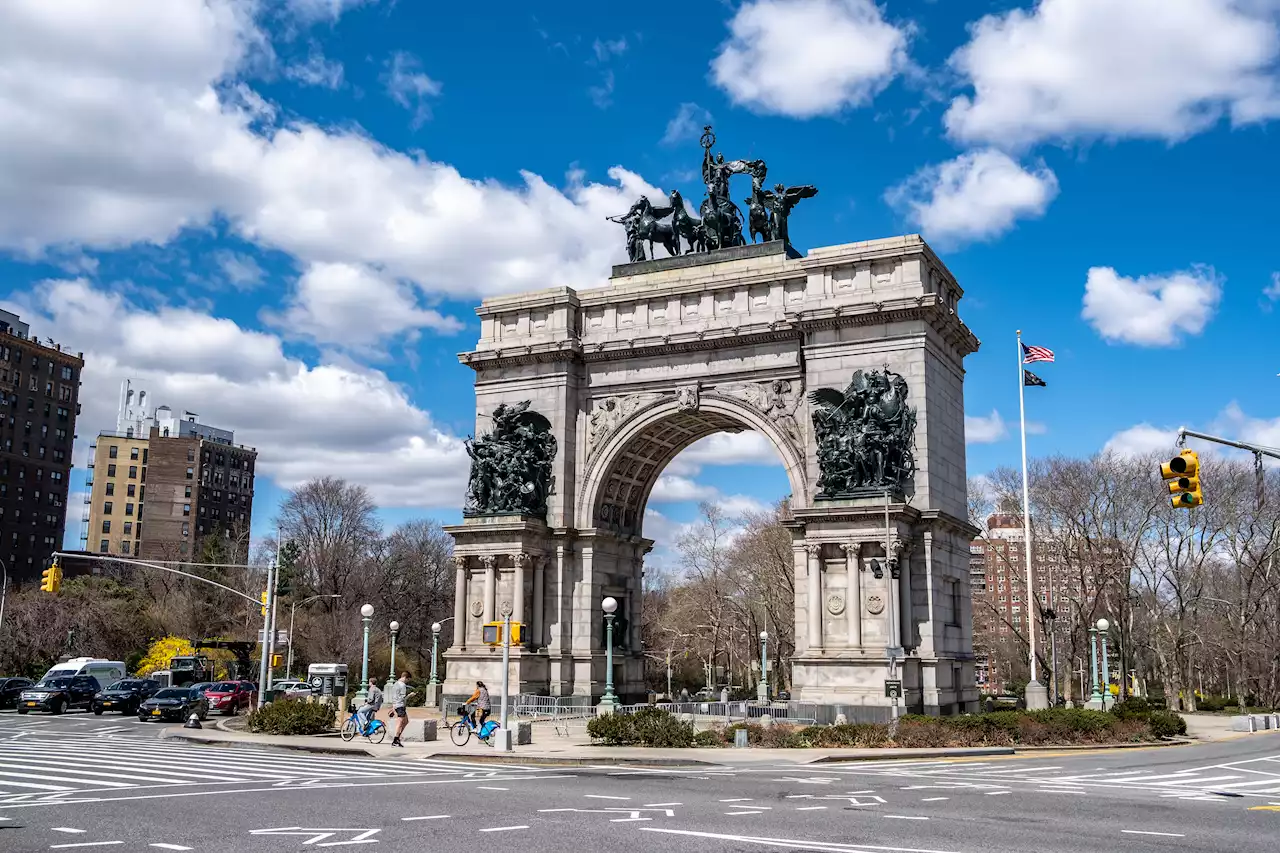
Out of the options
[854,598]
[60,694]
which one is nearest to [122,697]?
[60,694]

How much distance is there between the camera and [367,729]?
31.5m

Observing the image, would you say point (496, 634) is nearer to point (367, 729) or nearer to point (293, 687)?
point (367, 729)

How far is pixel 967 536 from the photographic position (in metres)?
43.6

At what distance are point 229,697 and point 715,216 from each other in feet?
89.2

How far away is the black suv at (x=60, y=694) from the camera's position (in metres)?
47.3

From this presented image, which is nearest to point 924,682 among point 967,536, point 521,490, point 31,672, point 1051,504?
point 967,536

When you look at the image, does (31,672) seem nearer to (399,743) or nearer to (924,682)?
(399,743)

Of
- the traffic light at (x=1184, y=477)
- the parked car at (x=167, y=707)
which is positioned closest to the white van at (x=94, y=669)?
the parked car at (x=167, y=707)

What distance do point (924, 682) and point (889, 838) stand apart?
992 inches

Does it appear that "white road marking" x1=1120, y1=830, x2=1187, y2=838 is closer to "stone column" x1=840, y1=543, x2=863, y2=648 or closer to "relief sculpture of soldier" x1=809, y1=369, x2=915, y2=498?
"stone column" x1=840, y1=543, x2=863, y2=648

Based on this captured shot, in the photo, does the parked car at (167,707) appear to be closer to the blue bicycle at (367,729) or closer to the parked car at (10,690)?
the parked car at (10,690)

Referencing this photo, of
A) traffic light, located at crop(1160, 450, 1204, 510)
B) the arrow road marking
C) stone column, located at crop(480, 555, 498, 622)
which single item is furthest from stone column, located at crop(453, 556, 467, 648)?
traffic light, located at crop(1160, 450, 1204, 510)

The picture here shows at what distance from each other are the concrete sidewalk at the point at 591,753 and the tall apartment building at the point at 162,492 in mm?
98400

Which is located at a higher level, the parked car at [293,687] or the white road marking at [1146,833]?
the parked car at [293,687]
